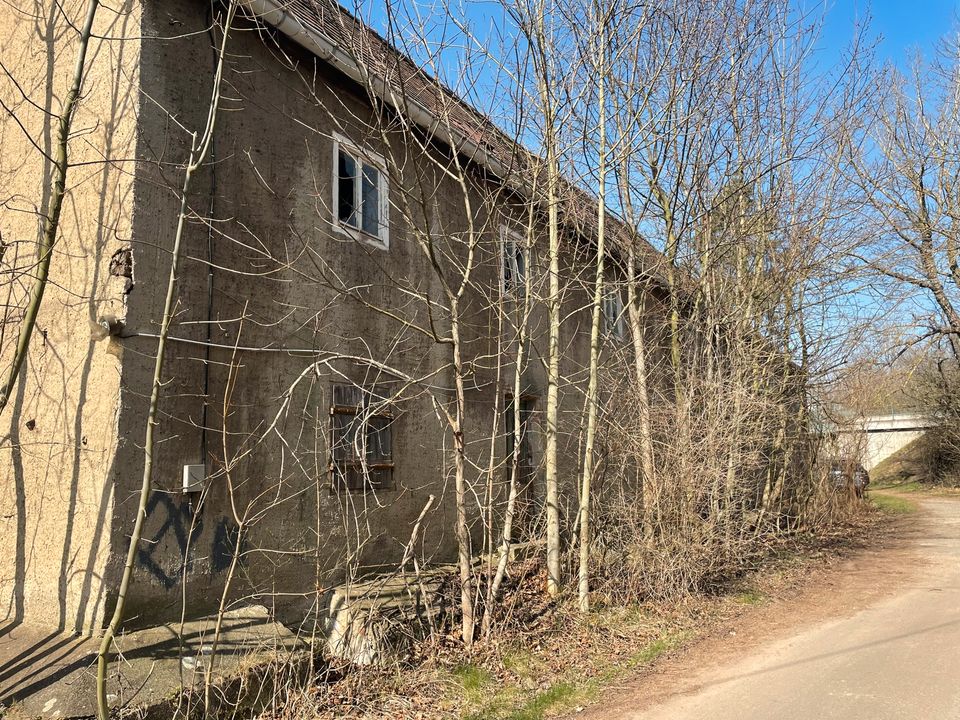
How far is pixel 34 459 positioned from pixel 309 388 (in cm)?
244

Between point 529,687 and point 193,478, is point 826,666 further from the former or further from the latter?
point 193,478

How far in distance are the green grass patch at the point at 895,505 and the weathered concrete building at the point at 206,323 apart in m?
18.2

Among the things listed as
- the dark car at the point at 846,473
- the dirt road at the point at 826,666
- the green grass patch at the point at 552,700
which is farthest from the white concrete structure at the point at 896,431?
the green grass patch at the point at 552,700

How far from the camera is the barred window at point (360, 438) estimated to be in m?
7.75

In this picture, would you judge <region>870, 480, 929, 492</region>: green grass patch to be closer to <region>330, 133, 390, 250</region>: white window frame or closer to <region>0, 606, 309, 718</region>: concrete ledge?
<region>330, 133, 390, 250</region>: white window frame

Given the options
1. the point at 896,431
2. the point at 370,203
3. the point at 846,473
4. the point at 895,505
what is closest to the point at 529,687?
the point at 370,203

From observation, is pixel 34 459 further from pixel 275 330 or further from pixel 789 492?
pixel 789 492

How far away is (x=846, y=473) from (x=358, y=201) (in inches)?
534

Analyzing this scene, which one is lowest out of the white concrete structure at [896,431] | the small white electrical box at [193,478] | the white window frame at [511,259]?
the small white electrical box at [193,478]

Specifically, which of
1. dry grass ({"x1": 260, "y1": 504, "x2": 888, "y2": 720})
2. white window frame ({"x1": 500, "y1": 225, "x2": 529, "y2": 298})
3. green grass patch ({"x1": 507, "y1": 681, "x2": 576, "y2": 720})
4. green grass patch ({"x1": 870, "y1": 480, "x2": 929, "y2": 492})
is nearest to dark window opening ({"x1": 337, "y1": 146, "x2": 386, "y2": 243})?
white window frame ({"x1": 500, "y1": 225, "x2": 529, "y2": 298})

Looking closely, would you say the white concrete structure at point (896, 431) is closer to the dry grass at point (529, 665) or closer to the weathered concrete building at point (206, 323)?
the dry grass at point (529, 665)

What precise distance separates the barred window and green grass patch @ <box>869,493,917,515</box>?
18.0m

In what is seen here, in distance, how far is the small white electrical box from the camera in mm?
6052

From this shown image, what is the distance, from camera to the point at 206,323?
6.38 meters
